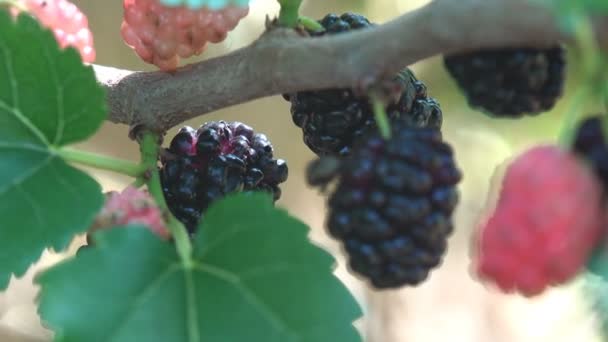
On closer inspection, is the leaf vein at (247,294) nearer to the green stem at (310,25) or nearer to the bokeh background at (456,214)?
the green stem at (310,25)

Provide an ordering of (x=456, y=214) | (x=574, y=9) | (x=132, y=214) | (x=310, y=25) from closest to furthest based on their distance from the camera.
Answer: (x=574, y=9) < (x=132, y=214) < (x=310, y=25) < (x=456, y=214)

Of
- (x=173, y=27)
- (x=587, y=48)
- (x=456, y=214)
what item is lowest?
(x=456, y=214)

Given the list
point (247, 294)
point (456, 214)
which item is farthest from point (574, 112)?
point (456, 214)

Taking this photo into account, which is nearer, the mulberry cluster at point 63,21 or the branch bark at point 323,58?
the branch bark at point 323,58

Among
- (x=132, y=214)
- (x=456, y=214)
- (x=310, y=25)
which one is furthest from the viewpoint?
(x=456, y=214)

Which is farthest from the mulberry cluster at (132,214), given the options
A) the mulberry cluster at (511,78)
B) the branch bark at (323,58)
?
the mulberry cluster at (511,78)

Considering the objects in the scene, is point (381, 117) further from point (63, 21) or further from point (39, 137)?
point (63, 21)

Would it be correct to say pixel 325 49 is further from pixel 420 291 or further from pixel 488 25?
pixel 420 291
